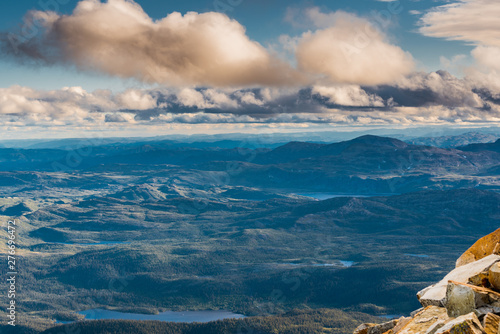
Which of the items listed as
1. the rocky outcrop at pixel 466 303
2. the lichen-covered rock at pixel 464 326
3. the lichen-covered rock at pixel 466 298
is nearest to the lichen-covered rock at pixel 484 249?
the rocky outcrop at pixel 466 303

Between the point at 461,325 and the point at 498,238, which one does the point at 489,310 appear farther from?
the point at 498,238

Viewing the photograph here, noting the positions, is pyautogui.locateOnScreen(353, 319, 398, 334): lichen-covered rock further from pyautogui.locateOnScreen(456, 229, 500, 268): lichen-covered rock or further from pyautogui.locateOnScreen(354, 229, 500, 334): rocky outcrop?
pyautogui.locateOnScreen(456, 229, 500, 268): lichen-covered rock

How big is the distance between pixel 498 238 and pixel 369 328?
460 inches

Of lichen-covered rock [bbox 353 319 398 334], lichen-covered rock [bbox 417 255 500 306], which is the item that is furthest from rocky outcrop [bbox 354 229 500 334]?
lichen-covered rock [bbox 353 319 398 334]

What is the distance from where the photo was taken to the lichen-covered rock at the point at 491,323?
88.0 ft

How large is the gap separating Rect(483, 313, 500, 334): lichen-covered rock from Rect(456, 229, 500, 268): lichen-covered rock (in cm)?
790

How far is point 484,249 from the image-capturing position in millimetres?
36406

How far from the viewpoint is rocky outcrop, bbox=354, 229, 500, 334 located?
26.2 meters

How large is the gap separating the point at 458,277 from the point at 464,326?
27.0 ft

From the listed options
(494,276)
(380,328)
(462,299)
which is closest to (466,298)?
(462,299)

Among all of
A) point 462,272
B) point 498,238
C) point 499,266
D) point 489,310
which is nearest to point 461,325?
point 489,310

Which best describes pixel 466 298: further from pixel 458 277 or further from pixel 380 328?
pixel 380 328

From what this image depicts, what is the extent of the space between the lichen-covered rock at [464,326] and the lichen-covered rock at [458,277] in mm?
5497

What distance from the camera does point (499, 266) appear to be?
29703mm
